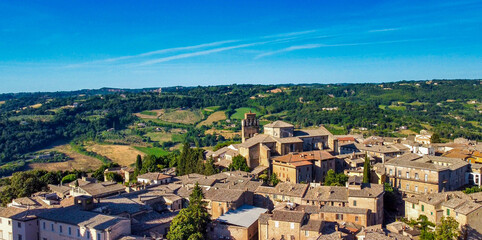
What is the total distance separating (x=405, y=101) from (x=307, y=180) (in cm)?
14625

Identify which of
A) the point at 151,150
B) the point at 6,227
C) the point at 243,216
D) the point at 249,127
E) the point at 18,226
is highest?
the point at 249,127

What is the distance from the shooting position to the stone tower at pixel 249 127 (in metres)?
61.6

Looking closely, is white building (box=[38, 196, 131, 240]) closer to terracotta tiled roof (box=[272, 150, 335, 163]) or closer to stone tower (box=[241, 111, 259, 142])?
terracotta tiled roof (box=[272, 150, 335, 163])

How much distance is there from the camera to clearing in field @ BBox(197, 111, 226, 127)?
13198 cm

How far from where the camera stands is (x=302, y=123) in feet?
393

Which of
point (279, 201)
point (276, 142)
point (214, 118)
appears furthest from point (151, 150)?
point (279, 201)

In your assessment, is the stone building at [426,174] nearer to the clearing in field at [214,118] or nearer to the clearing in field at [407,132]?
the clearing in field at [407,132]

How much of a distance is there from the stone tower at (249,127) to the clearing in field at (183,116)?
73426 millimetres

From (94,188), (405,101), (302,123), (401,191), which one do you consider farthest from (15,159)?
(405,101)

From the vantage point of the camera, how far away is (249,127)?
62.0 metres

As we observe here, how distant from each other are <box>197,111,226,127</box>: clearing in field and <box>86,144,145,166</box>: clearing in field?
31.2 metres

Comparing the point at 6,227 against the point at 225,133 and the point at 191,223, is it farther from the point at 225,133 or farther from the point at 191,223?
the point at 225,133

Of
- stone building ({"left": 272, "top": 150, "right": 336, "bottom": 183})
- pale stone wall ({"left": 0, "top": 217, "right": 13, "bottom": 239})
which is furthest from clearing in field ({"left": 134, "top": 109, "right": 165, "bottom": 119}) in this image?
pale stone wall ({"left": 0, "top": 217, "right": 13, "bottom": 239})

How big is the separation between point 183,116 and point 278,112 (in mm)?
33692
